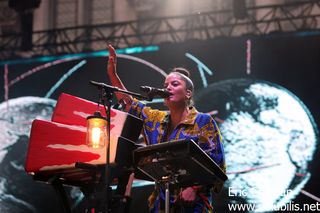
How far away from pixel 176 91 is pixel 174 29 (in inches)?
143

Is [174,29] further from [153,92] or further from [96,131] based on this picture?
[96,131]

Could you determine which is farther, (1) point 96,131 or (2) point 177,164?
(1) point 96,131

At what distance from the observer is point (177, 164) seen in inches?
104

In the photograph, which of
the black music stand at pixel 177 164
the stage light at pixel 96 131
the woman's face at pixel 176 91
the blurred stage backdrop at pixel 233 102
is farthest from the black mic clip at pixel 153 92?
the blurred stage backdrop at pixel 233 102

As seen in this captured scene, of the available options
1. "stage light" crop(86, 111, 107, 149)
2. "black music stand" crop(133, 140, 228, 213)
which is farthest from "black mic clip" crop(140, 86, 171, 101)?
"black music stand" crop(133, 140, 228, 213)

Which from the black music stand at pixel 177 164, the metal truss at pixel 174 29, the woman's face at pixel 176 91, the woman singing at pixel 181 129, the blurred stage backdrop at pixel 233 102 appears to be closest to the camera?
the black music stand at pixel 177 164

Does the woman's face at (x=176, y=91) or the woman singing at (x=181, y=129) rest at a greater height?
the woman's face at (x=176, y=91)

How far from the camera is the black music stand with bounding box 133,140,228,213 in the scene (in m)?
2.56

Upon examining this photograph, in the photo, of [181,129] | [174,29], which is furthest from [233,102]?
[181,129]

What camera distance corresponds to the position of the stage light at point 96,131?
2826 mm

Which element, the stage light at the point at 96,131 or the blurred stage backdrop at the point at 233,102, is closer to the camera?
the stage light at the point at 96,131

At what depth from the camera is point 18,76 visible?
6918mm

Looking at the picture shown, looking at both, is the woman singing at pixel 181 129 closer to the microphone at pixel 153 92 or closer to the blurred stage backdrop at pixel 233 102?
the microphone at pixel 153 92

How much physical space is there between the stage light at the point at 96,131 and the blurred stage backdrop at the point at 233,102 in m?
2.91
